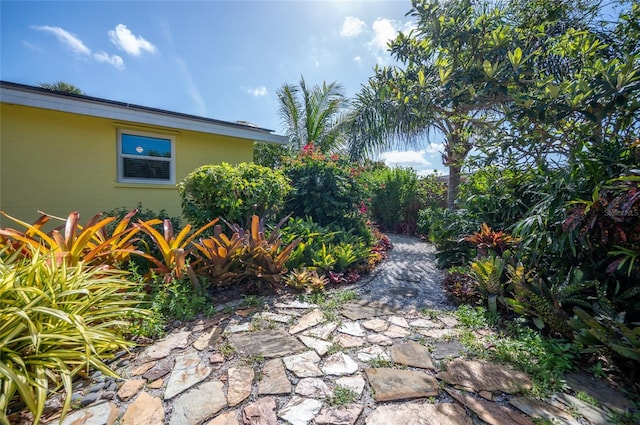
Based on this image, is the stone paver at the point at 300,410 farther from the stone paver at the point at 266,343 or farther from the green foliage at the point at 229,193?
the green foliage at the point at 229,193

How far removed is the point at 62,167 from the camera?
16.6 ft

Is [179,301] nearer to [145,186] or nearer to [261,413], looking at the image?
[261,413]

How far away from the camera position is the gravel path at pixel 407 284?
3.31 metres

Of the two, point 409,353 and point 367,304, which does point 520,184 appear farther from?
point 409,353

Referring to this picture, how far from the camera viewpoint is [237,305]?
2.99m

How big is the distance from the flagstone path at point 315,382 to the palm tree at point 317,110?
349 inches

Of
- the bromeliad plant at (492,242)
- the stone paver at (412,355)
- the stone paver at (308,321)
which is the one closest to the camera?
the stone paver at (412,355)

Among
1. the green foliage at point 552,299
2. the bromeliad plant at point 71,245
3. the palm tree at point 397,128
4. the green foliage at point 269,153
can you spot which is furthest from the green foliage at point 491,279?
the green foliage at point 269,153

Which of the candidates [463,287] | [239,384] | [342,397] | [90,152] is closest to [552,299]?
[463,287]

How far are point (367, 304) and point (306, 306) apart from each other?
727 mm

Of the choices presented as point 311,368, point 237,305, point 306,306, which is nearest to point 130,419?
point 311,368

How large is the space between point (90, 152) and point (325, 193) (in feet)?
15.2

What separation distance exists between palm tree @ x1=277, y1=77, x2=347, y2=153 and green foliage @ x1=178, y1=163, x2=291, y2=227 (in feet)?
20.8

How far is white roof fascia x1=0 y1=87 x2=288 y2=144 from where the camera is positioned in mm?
4223
